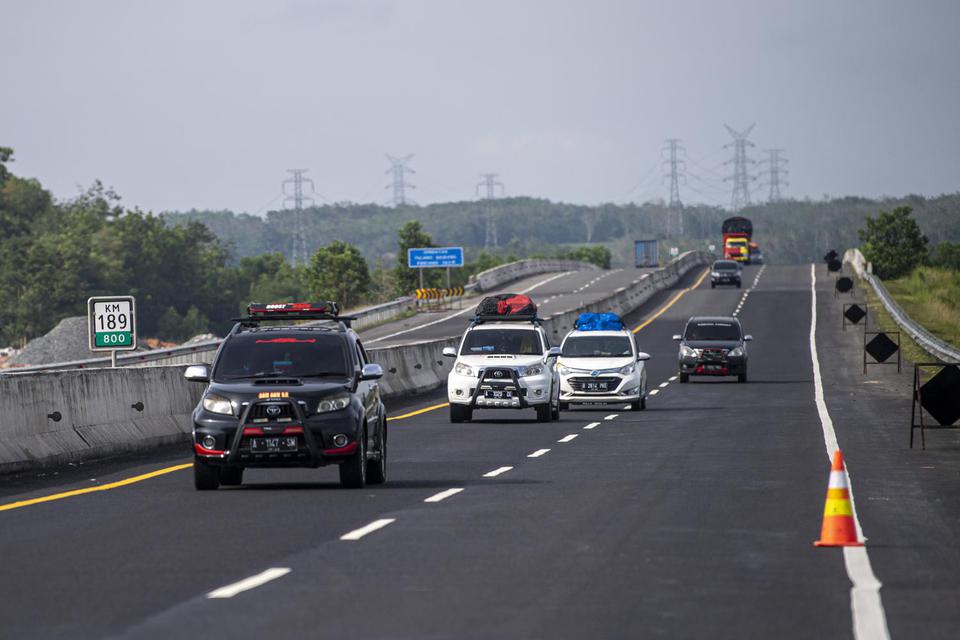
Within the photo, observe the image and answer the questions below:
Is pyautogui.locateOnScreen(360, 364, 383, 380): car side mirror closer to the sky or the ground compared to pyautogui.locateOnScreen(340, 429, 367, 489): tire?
closer to the sky

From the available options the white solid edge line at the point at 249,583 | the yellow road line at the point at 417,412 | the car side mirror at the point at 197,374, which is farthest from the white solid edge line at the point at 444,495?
the yellow road line at the point at 417,412

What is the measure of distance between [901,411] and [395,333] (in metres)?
47.9

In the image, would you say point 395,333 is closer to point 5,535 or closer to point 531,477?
point 531,477

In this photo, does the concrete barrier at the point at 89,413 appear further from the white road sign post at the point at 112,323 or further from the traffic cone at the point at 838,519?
the traffic cone at the point at 838,519

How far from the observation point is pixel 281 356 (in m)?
19.0

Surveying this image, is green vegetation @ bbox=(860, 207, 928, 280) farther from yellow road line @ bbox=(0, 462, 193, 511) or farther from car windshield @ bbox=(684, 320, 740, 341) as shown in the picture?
yellow road line @ bbox=(0, 462, 193, 511)

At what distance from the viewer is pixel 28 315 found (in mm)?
160875

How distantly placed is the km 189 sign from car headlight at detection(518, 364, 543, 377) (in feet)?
23.2

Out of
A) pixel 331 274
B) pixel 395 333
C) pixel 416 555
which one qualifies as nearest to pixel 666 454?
pixel 416 555

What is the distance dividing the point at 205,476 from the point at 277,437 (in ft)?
3.22

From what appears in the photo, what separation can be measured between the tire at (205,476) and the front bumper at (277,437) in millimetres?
151

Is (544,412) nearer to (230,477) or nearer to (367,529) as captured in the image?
(230,477)

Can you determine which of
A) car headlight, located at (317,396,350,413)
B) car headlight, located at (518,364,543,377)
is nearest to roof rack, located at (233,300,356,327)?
car headlight, located at (317,396,350,413)

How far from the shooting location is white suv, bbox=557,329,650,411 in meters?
35.1
